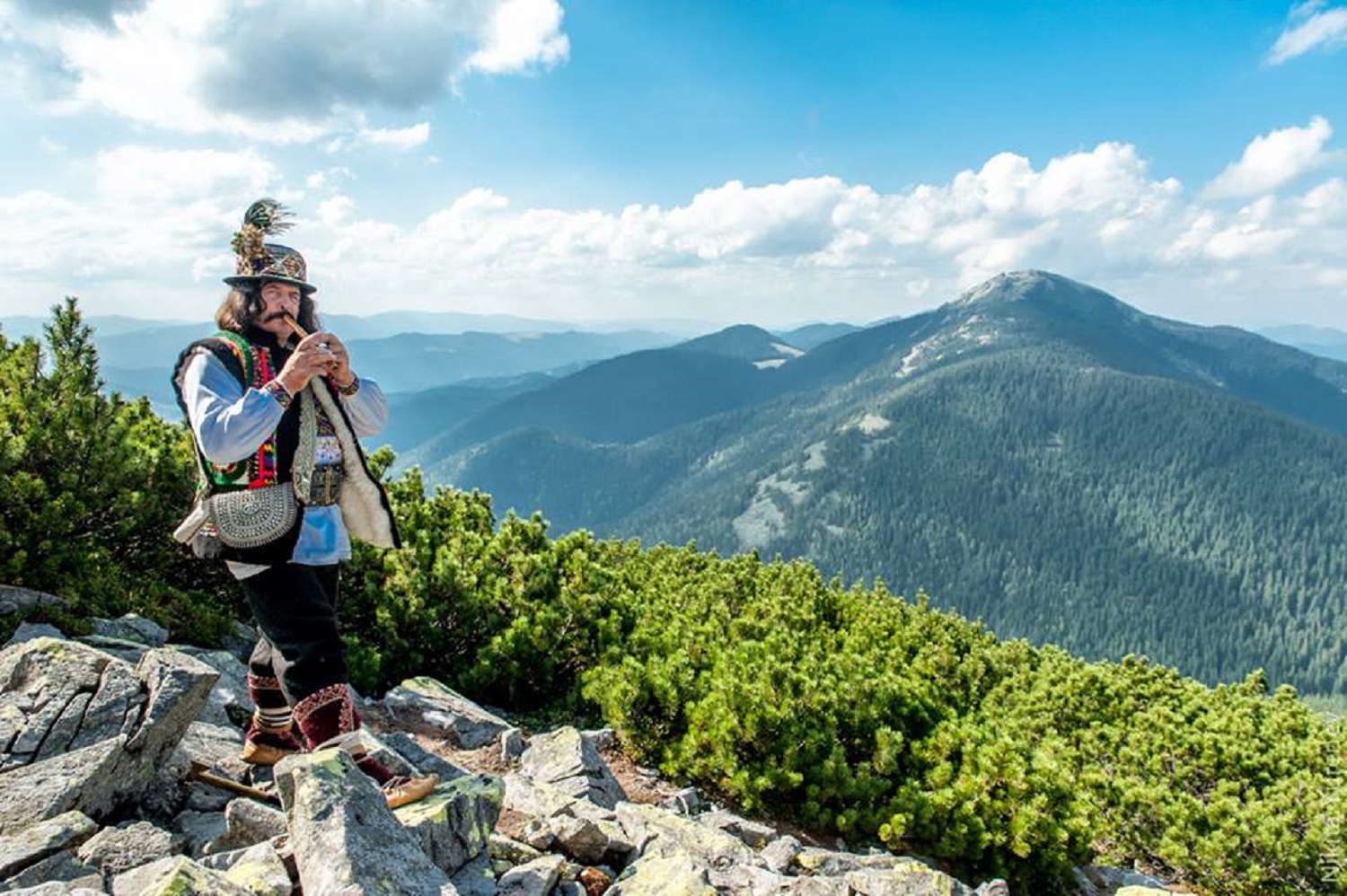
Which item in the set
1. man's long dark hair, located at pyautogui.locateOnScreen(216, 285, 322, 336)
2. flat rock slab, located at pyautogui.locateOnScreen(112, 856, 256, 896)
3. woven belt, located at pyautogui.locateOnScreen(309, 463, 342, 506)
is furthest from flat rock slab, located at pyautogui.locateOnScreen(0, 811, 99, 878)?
man's long dark hair, located at pyautogui.locateOnScreen(216, 285, 322, 336)

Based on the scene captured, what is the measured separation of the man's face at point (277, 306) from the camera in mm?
4785

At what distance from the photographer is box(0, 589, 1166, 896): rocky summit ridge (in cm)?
389

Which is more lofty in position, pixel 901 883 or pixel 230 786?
pixel 230 786

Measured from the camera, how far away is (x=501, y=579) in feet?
33.7

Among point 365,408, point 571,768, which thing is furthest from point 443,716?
point 365,408

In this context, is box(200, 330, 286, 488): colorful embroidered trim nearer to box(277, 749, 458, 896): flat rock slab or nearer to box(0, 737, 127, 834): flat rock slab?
box(277, 749, 458, 896): flat rock slab

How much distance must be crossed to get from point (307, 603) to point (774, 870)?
4094 millimetres

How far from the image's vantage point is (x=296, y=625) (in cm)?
477

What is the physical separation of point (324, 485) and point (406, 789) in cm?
203

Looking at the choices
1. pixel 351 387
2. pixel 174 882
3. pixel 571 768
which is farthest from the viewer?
pixel 571 768

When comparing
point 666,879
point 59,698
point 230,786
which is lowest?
point 666,879

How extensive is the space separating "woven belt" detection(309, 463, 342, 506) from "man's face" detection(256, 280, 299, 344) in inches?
35.9

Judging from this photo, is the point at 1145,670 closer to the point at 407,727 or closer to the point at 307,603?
the point at 407,727

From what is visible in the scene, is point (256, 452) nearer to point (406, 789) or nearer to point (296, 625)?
point (296, 625)
